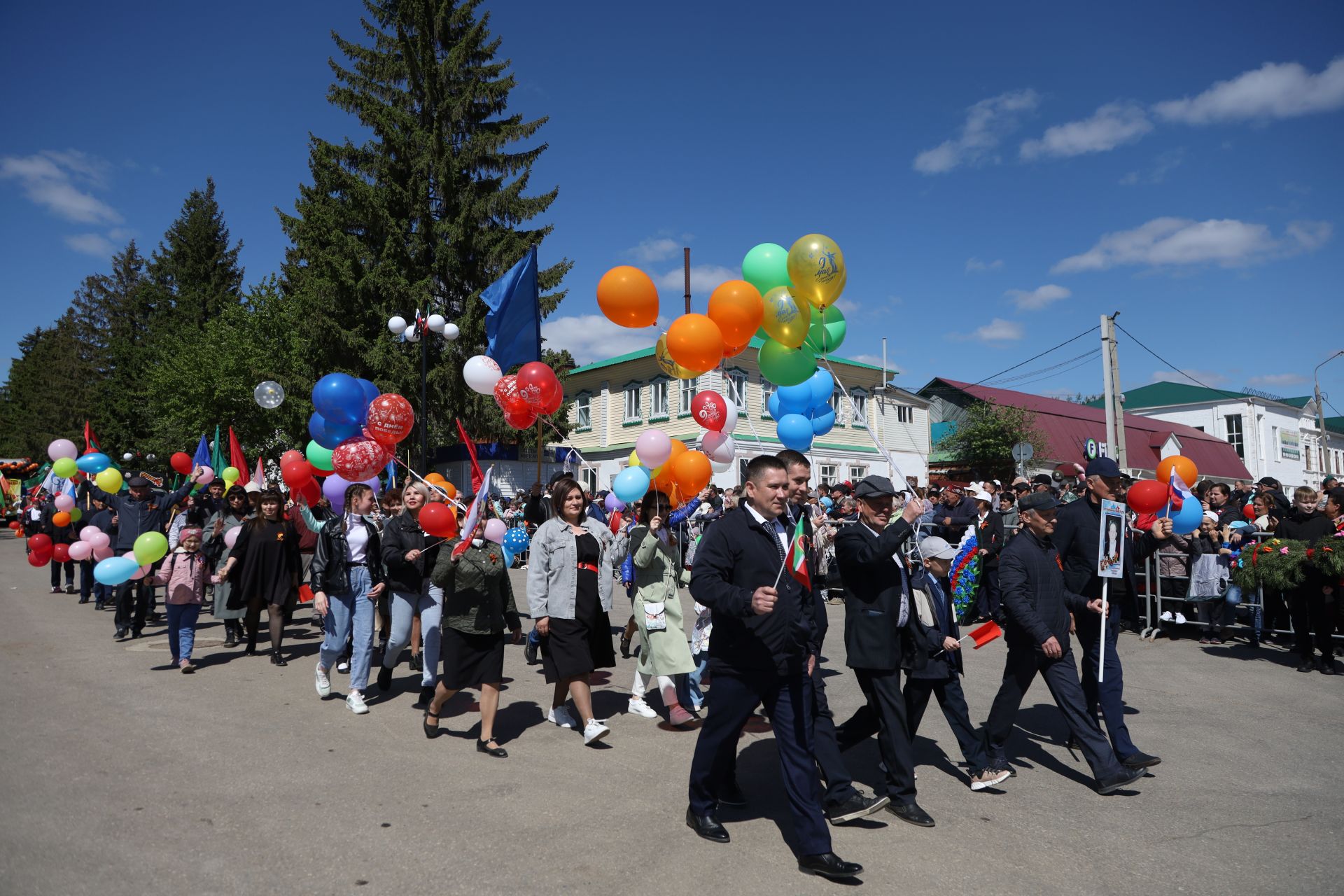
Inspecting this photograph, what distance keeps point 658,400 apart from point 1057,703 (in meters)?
27.8

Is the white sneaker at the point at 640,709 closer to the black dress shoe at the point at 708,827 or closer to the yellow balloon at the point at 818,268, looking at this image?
the black dress shoe at the point at 708,827

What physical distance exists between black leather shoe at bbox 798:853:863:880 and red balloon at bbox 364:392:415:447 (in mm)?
6732

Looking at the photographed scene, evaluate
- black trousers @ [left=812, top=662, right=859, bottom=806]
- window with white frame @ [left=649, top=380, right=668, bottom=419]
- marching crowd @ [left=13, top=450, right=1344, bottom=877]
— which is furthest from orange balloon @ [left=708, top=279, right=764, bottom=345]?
window with white frame @ [left=649, top=380, right=668, bottom=419]

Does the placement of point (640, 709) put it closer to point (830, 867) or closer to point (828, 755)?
point (828, 755)

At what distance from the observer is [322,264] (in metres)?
24.7

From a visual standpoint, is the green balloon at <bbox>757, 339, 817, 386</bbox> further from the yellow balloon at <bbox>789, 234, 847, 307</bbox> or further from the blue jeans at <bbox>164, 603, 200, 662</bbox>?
the blue jeans at <bbox>164, 603, 200, 662</bbox>

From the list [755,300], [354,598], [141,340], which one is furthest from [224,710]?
[141,340]

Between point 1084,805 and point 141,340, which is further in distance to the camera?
point 141,340

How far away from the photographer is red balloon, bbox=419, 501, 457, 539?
6.44 meters

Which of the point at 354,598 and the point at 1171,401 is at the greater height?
the point at 1171,401

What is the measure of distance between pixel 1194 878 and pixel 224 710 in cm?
714

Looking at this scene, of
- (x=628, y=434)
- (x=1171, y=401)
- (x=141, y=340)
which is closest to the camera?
(x=628, y=434)

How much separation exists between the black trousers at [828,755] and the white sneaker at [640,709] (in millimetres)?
2372

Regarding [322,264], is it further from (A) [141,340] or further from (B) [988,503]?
(A) [141,340]
